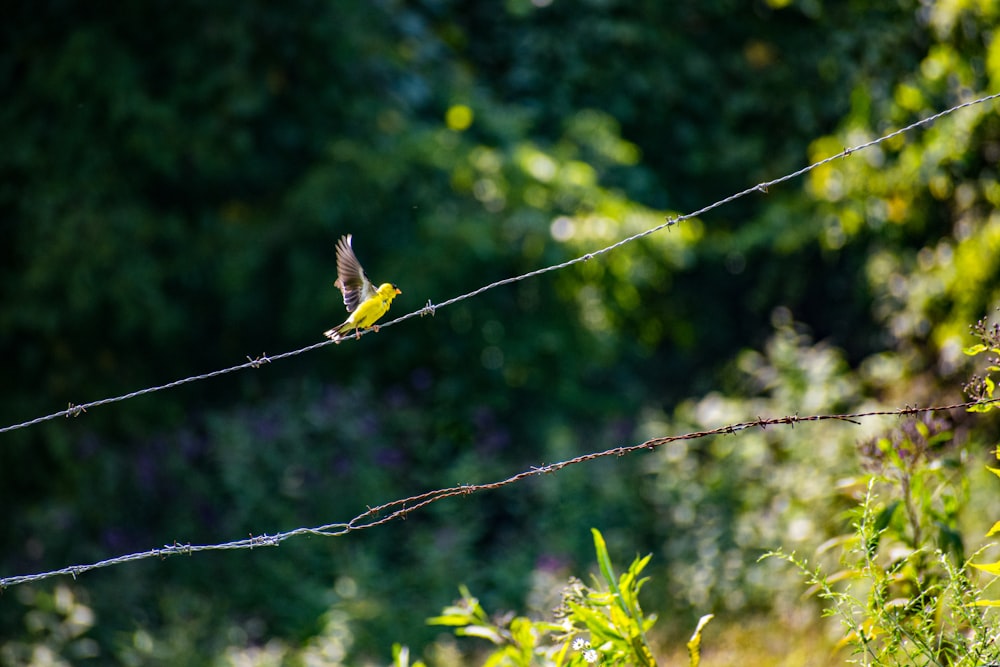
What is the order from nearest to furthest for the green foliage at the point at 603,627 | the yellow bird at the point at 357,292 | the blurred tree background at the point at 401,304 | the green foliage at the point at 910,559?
the green foliage at the point at 910,559 → the green foliage at the point at 603,627 → the yellow bird at the point at 357,292 → the blurred tree background at the point at 401,304

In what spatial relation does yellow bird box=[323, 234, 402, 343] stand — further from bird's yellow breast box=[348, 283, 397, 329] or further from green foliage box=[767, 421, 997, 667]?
green foliage box=[767, 421, 997, 667]

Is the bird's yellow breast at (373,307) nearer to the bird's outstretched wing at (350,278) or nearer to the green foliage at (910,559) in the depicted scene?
the bird's outstretched wing at (350,278)

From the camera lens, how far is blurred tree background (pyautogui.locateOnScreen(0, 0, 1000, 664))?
5254mm

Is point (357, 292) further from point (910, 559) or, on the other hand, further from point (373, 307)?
point (910, 559)

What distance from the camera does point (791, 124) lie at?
338 inches

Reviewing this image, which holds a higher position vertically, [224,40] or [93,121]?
[224,40]

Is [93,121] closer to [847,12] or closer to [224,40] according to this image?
[224,40]

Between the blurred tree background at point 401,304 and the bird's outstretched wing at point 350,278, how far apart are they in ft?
6.70

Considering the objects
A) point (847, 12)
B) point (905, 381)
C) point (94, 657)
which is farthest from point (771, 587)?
point (847, 12)

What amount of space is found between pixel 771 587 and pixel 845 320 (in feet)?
13.4

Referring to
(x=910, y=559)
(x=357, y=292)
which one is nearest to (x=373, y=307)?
(x=357, y=292)

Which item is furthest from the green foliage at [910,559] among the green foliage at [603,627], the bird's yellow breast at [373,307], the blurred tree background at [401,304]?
the blurred tree background at [401,304]

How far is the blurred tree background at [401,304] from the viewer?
5254 mm

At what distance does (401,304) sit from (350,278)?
3633 mm
